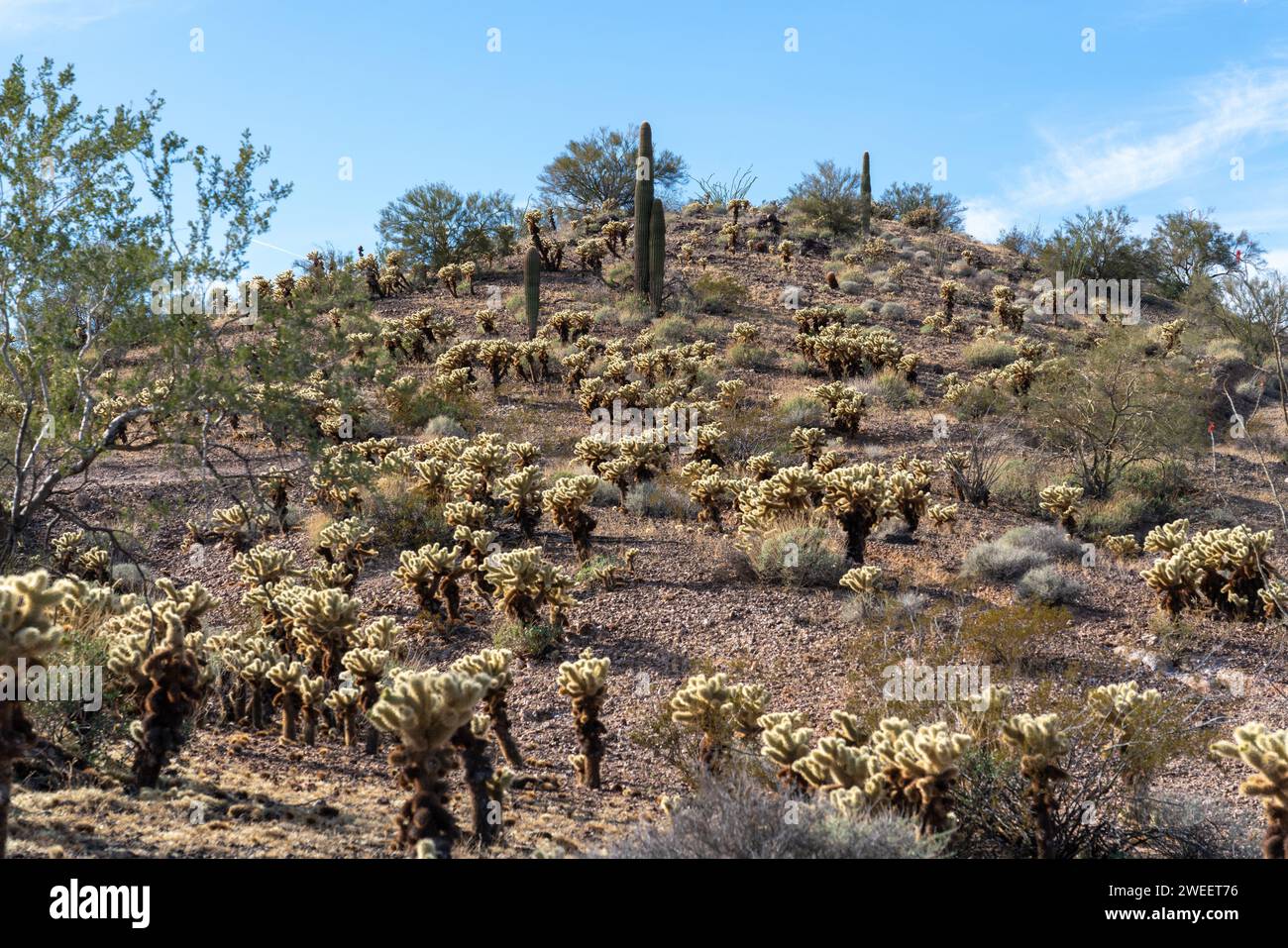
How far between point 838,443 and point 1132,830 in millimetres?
11907

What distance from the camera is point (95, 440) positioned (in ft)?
27.8

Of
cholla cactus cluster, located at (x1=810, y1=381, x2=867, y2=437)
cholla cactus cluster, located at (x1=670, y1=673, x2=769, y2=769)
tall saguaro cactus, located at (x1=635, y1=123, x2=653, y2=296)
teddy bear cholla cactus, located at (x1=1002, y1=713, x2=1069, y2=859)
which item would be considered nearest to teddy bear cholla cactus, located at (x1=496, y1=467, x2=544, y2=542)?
cholla cactus cluster, located at (x1=670, y1=673, x2=769, y2=769)

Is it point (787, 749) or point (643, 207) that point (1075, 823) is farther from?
point (643, 207)

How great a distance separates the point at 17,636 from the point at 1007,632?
26.3ft

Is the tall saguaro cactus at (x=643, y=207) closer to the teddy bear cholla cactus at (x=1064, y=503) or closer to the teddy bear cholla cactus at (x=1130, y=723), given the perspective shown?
the teddy bear cholla cactus at (x=1064, y=503)

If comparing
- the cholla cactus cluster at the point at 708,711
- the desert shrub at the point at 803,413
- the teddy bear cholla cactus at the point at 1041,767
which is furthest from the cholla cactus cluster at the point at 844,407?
the teddy bear cholla cactus at the point at 1041,767

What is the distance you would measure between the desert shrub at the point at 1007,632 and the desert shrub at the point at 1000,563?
5.44 feet

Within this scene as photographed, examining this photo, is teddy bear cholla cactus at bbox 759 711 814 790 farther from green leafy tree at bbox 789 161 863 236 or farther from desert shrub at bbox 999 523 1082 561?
green leafy tree at bbox 789 161 863 236

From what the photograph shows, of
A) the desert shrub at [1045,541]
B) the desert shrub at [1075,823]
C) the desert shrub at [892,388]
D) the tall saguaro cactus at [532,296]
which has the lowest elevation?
the desert shrub at [1075,823]

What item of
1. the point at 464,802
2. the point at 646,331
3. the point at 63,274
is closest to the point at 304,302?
the point at 63,274

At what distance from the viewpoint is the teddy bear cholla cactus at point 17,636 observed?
13.1ft

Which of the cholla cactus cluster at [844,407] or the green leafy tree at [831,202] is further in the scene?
the green leafy tree at [831,202]

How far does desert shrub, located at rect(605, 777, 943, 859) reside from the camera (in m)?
4.24

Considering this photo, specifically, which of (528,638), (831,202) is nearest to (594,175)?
(831,202)
